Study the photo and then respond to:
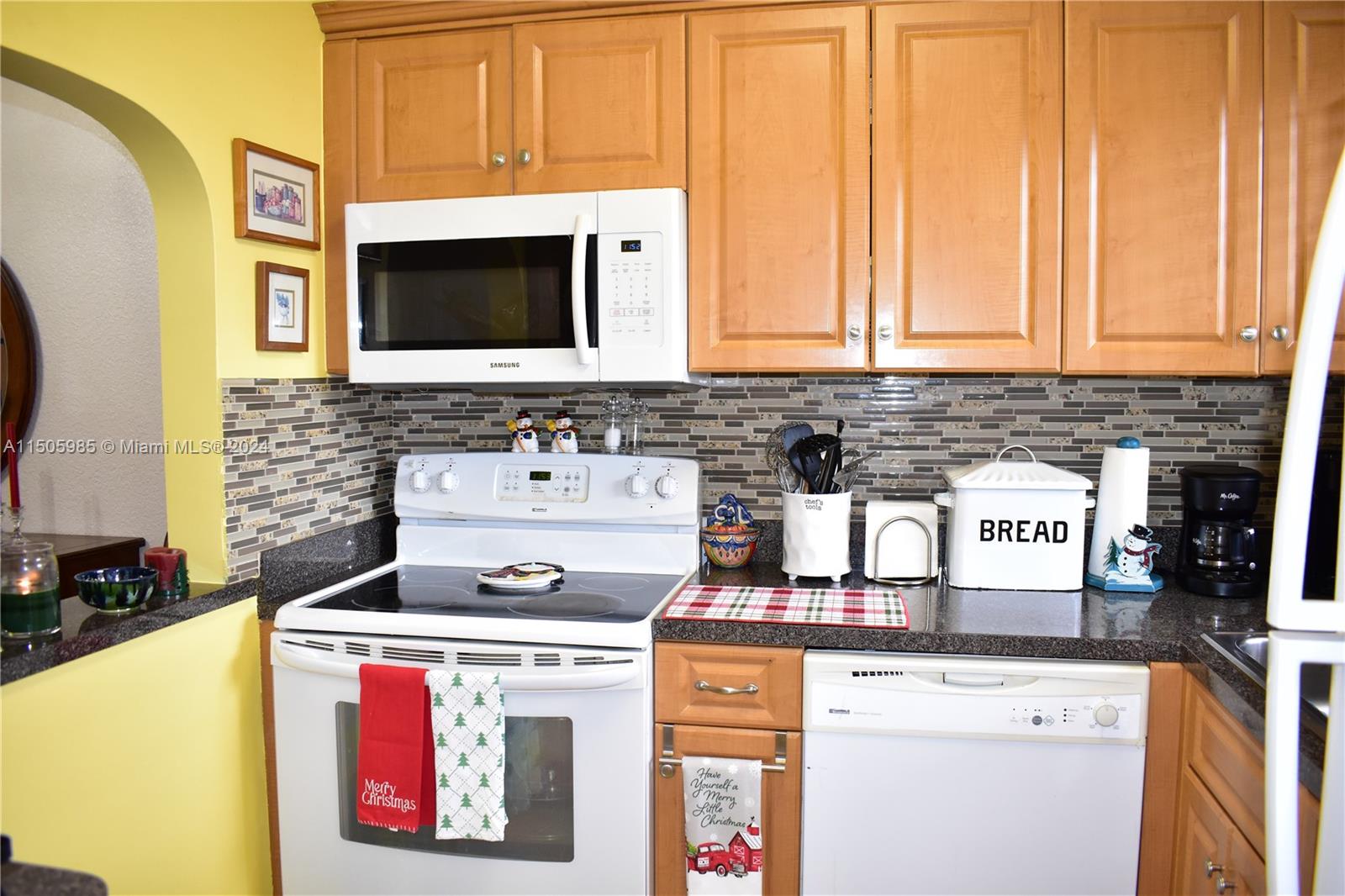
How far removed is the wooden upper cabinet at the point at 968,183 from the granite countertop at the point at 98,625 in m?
1.47

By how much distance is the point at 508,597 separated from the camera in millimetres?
2023

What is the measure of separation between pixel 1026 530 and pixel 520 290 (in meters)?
1.22

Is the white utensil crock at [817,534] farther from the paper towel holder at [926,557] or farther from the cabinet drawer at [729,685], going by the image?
the cabinet drawer at [729,685]

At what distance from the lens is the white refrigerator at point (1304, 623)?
3.38ft

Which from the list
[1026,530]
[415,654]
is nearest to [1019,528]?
[1026,530]

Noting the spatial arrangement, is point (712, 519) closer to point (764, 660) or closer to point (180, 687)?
point (764, 660)

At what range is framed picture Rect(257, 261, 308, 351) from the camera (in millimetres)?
1997

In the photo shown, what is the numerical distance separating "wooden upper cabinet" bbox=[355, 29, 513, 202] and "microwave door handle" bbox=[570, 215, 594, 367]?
245 mm

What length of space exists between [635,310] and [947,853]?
1234mm

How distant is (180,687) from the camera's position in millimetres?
1791

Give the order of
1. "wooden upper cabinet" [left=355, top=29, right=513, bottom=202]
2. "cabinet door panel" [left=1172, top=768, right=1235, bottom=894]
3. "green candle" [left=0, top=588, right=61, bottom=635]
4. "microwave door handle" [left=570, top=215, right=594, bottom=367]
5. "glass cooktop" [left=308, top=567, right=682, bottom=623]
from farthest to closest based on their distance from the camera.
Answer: "wooden upper cabinet" [left=355, top=29, right=513, bottom=202], "microwave door handle" [left=570, top=215, right=594, bottom=367], "glass cooktop" [left=308, top=567, right=682, bottom=623], "green candle" [left=0, top=588, right=61, bottom=635], "cabinet door panel" [left=1172, top=768, right=1235, bottom=894]

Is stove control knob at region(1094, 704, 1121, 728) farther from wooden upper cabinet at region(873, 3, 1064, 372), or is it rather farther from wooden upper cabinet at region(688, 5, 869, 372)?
wooden upper cabinet at region(688, 5, 869, 372)

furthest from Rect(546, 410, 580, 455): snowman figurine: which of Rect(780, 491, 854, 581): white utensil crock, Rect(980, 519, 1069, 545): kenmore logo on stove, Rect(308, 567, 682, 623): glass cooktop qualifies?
Rect(980, 519, 1069, 545): kenmore logo on stove

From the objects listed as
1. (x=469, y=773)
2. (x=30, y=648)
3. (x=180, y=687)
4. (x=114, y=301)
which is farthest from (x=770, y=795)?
(x=114, y=301)
